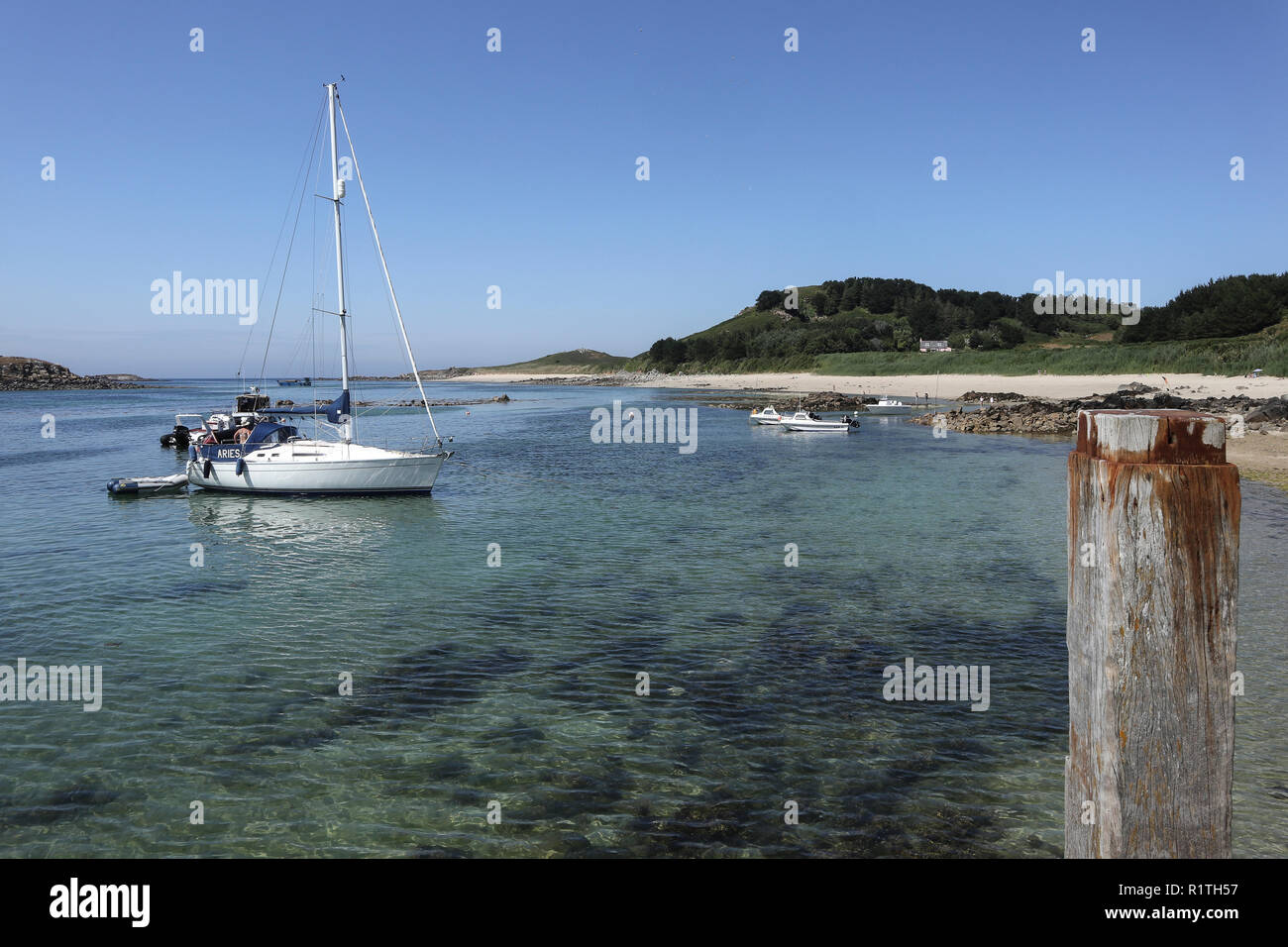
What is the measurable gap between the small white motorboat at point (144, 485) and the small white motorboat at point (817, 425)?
42055mm

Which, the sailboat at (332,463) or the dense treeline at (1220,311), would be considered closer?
the sailboat at (332,463)

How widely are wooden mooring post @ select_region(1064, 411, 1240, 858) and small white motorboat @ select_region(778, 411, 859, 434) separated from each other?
180ft

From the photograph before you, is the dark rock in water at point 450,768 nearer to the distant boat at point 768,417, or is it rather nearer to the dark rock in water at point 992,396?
the distant boat at point 768,417

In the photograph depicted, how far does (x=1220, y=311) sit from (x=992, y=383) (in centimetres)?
2690

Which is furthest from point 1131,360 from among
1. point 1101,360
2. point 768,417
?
point 768,417

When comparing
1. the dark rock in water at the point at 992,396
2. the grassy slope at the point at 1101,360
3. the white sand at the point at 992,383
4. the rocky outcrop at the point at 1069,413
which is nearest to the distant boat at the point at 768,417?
the rocky outcrop at the point at 1069,413

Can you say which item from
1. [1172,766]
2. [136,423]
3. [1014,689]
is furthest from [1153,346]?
[136,423]

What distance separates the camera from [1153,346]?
84188 mm

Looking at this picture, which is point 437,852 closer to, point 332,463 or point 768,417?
point 332,463

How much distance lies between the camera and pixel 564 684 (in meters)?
10.9

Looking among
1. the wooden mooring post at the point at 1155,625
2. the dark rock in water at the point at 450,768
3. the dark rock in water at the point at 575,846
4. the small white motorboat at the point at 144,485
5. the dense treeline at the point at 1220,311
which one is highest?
the dense treeline at the point at 1220,311

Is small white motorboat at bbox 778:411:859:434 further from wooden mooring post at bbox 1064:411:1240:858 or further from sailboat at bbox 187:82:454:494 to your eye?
wooden mooring post at bbox 1064:411:1240:858

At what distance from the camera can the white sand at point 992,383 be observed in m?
58.7
